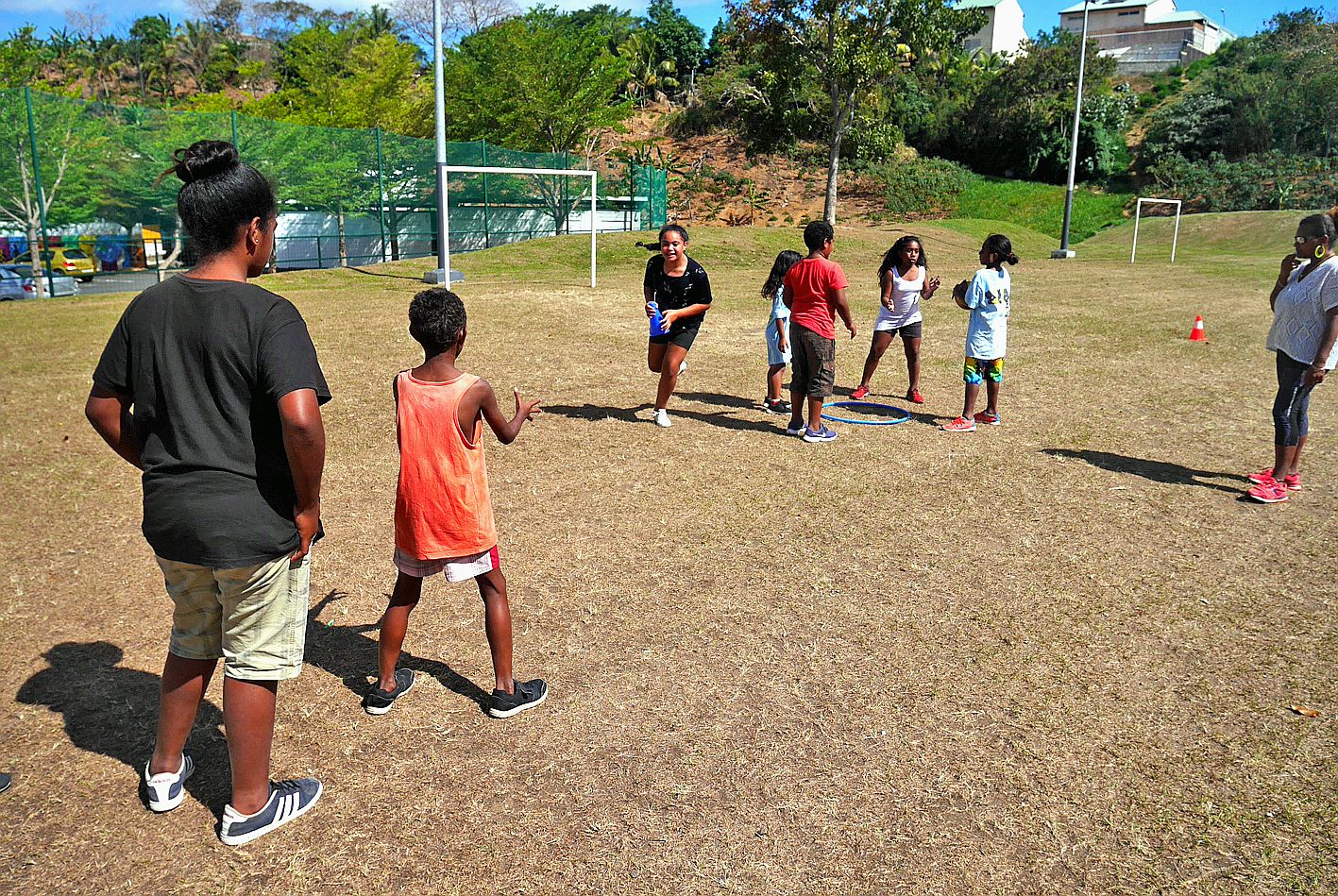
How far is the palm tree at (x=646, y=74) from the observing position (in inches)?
2667

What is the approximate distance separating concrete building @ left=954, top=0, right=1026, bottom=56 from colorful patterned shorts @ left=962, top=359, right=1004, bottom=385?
79.3 metres

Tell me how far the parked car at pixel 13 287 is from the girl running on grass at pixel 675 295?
15217mm

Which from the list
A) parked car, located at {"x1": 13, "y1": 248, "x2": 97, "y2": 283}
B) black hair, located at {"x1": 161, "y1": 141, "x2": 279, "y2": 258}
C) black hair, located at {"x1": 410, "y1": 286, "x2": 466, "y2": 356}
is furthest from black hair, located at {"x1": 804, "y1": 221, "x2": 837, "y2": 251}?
parked car, located at {"x1": 13, "y1": 248, "x2": 97, "y2": 283}

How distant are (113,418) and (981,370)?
7.25 meters

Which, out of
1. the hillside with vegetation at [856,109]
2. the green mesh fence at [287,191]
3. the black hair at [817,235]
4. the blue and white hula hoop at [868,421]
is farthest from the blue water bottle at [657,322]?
the hillside with vegetation at [856,109]

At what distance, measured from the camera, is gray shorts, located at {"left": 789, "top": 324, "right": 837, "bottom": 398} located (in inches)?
306

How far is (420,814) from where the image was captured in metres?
3.22

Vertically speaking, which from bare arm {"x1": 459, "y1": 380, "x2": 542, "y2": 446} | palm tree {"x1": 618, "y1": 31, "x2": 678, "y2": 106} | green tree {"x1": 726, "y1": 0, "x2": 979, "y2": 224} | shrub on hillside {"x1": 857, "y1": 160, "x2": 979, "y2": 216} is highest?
palm tree {"x1": 618, "y1": 31, "x2": 678, "y2": 106}

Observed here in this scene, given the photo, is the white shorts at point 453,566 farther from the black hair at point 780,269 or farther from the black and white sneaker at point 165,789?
the black hair at point 780,269

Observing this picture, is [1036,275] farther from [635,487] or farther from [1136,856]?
[1136,856]

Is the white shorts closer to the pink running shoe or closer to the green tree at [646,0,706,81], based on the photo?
the pink running shoe

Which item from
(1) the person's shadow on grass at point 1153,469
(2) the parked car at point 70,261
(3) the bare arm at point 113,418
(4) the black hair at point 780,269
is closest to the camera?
(3) the bare arm at point 113,418

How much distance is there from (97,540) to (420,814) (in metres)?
3.73

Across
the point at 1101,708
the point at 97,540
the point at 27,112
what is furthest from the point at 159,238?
the point at 1101,708
